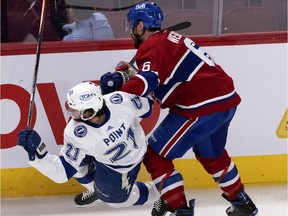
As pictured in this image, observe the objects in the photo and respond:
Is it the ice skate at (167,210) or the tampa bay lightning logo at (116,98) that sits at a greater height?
the tampa bay lightning logo at (116,98)

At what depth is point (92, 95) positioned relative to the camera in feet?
10.3

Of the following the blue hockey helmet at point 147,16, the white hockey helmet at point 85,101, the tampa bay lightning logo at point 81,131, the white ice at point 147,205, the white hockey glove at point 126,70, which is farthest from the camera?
the white ice at point 147,205

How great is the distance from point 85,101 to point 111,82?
1.01ft

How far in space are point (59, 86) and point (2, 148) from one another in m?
0.47

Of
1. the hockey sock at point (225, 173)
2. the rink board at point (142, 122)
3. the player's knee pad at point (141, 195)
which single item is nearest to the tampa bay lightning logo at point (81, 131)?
the player's knee pad at point (141, 195)

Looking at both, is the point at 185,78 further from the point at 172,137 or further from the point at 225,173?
the point at 225,173

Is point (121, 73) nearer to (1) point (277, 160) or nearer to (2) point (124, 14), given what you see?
(2) point (124, 14)

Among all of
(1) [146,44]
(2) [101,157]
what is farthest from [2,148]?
(1) [146,44]

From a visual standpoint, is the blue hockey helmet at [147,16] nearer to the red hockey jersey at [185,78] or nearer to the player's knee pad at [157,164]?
the red hockey jersey at [185,78]

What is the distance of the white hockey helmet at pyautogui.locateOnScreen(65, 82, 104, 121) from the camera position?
312cm

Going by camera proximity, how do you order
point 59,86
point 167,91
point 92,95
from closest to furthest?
point 92,95 < point 167,91 < point 59,86

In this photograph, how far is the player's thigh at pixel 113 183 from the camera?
3.43 meters

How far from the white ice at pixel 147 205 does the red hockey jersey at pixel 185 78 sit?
2.41 ft

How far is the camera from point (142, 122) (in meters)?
4.12
